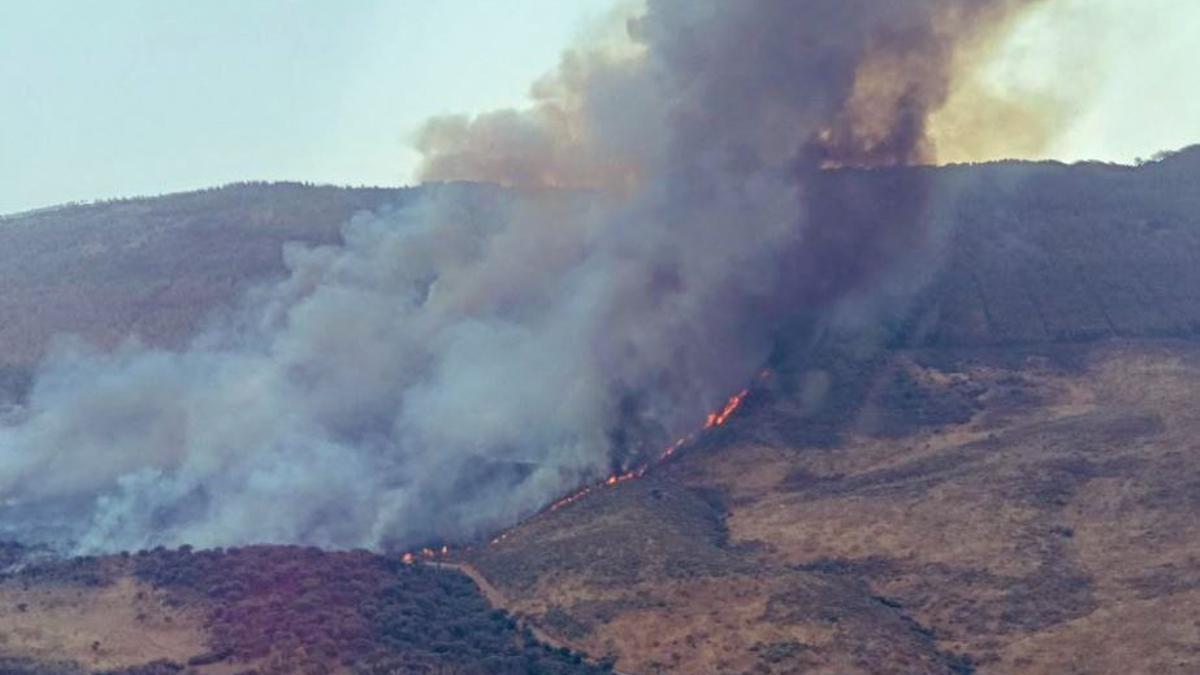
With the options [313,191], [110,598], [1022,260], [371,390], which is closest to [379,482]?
[371,390]

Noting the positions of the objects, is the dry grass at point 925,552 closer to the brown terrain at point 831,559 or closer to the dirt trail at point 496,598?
the brown terrain at point 831,559

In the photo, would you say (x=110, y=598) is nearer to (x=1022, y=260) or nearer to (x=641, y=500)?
(x=641, y=500)

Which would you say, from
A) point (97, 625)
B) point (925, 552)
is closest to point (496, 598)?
point (97, 625)

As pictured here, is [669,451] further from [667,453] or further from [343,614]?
[343,614]

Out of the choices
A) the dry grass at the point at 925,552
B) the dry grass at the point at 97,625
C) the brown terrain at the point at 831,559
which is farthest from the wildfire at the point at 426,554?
the dry grass at the point at 97,625

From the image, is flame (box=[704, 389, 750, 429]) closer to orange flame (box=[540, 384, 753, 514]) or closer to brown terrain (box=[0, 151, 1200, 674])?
orange flame (box=[540, 384, 753, 514])

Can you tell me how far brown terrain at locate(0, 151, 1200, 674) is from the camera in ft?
202

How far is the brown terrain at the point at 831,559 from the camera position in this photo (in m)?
61.6

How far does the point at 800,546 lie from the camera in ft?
242

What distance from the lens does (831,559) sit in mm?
71812

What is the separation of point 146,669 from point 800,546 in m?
34.0

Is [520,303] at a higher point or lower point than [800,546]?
higher

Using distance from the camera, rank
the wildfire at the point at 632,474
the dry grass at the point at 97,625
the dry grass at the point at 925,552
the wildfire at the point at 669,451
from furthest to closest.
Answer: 1. the wildfire at the point at 669,451
2. the wildfire at the point at 632,474
3. the dry grass at the point at 925,552
4. the dry grass at the point at 97,625

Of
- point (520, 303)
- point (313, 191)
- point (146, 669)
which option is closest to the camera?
point (146, 669)
